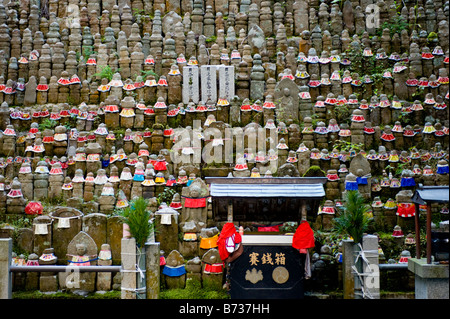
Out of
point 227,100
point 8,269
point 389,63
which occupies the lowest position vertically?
point 8,269

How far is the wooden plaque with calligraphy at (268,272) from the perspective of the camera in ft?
26.1

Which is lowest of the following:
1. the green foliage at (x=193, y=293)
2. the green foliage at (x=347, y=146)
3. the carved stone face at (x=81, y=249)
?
the green foliage at (x=193, y=293)

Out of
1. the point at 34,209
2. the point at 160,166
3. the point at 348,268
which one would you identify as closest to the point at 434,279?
the point at 348,268

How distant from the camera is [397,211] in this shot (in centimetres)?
930

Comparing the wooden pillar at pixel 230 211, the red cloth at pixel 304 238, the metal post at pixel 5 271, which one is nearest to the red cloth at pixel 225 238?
the wooden pillar at pixel 230 211

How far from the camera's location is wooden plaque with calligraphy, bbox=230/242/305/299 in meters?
7.95

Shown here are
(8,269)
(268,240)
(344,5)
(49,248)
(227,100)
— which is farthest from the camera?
(344,5)

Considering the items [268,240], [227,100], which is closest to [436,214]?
[268,240]

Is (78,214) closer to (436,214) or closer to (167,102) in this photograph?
(167,102)

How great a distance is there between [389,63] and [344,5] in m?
1.90

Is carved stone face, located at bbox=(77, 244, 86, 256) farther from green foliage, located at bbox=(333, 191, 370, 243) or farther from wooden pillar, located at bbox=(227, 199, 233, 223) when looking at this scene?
green foliage, located at bbox=(333, 191, 370, 243)

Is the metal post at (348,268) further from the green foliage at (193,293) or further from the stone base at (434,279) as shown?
the green foliage at (193,293)

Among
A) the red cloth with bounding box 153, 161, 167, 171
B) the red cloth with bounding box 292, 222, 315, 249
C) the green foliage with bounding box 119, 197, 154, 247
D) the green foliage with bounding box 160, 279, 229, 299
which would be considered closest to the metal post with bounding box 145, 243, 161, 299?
the green foliage with bounding box 119, 197, 154, 247

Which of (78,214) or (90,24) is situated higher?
(90,24)
